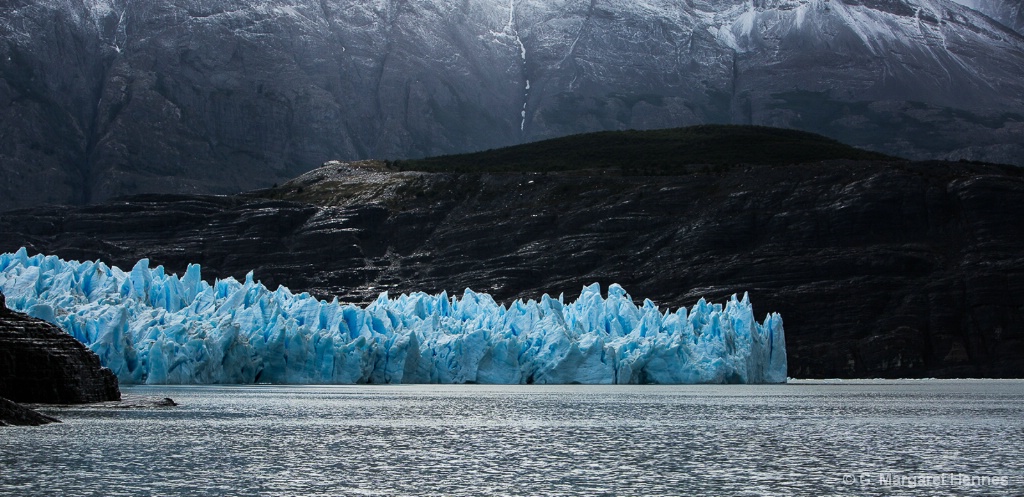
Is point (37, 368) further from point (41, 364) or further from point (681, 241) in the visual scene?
point (681, 241)

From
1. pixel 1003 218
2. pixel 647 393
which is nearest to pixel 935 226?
pixel 1003 218

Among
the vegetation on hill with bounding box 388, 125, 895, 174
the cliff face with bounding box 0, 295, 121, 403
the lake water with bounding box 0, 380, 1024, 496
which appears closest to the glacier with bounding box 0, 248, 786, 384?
the lake water with bounding box 0, 380, 1024, 496

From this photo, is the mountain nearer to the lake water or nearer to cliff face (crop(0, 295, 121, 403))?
the lake water

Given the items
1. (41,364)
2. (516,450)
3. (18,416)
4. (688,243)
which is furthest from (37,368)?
(688,243)

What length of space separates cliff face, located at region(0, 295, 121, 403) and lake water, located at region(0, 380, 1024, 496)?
5.36ft

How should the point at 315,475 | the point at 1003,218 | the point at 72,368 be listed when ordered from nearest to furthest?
1. the point at 315,475
2. the point at 72,368
3. the point at 1003,218

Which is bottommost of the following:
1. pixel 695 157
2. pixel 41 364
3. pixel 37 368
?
pixel 37 368

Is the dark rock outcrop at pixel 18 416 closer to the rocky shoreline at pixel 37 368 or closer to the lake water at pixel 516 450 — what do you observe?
the rocky shoreline at pixel 37 368

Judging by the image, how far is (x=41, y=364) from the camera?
157ft

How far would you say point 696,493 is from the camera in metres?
29.0

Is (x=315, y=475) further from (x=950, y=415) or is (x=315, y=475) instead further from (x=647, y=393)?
(x=647, y=393)

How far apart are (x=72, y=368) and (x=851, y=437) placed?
97.5ft

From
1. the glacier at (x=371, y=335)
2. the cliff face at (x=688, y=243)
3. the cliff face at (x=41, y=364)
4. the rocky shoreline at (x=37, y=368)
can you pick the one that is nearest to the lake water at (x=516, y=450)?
the rocky shoreline at (x=37, y=368)

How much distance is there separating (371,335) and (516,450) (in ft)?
166
